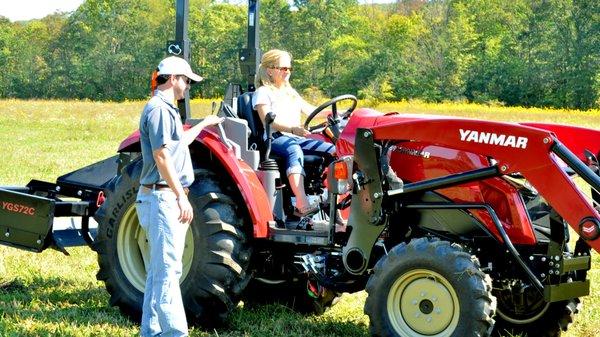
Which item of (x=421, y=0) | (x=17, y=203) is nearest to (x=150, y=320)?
(x=17, y=203)

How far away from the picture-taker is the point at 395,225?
5.50 metres

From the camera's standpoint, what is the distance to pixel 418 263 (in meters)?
5.02

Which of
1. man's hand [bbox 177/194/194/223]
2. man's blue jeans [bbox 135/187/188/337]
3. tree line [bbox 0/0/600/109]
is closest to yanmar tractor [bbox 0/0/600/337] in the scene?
man's blue jeans [bbox 135/187/188/337]

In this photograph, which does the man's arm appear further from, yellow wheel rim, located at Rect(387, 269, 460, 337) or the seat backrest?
the seat backrest

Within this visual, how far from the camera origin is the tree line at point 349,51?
6003cm

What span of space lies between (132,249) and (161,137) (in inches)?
59.7

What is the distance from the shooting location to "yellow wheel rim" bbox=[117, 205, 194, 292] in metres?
6.18

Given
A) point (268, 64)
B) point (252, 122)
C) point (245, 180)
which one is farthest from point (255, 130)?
point (245, 180)

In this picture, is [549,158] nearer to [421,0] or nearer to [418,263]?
[418,263]

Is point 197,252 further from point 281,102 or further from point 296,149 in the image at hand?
point 281,102

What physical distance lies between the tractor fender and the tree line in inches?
1765

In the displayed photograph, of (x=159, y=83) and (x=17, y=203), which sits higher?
(x=159, y=83)

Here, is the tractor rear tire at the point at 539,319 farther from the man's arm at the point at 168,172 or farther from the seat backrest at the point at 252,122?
the man's arm at the point at 168,172

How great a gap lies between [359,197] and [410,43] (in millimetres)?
65200
